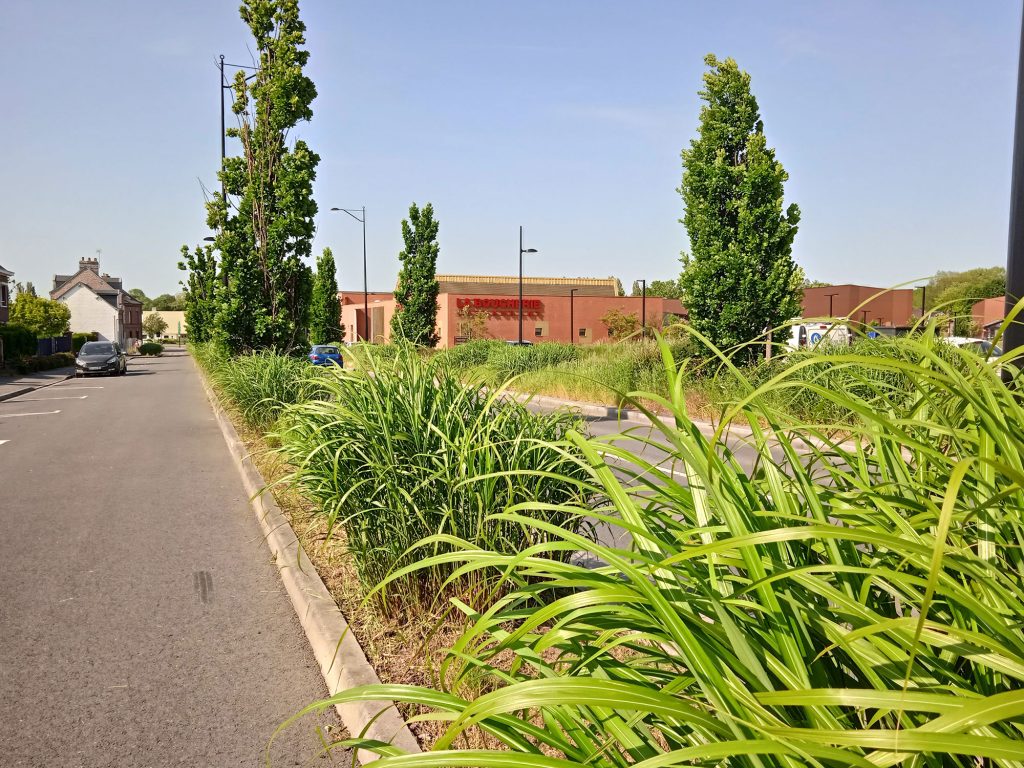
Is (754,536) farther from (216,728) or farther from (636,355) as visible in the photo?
(636,355)

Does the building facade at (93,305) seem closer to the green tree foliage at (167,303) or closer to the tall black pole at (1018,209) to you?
the green tree foliage at (167,303)

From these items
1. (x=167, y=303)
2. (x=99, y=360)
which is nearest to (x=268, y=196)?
(x=99, y=360)

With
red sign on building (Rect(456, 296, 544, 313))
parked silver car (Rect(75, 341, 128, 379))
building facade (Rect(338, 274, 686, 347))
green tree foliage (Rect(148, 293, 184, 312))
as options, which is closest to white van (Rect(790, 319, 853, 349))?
parked silver car (Rect(75, 341, 128, 379))

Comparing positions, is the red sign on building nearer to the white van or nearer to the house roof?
the white van

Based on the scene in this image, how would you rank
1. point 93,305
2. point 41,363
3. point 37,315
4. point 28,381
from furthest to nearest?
point 93,305 < point 37,315 < point 41,363 < point 28,381

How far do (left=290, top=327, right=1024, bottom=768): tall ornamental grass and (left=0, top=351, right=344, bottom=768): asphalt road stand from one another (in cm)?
209

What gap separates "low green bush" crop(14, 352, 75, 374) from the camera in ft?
117

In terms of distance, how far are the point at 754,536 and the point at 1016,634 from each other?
630mm

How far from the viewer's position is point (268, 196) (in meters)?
17.4

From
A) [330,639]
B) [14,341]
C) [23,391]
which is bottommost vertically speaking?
[23,391]

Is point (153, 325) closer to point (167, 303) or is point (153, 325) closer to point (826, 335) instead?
point (167, 303)

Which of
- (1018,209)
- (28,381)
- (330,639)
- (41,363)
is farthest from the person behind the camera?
(41,363)

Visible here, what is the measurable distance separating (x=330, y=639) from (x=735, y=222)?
15189 mm

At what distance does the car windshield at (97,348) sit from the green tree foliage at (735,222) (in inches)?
1194
